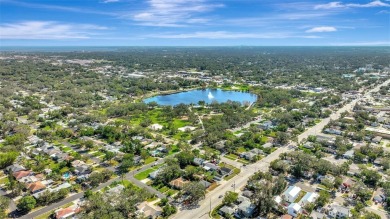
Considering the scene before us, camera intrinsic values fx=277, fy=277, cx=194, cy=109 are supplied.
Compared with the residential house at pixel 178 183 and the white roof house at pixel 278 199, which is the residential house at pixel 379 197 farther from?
the residential house at pixel 178 183

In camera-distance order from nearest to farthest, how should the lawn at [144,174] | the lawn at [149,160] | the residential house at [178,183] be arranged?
the residential house at [178,183] < the lawn at [144,174] < the lawn at [149,160]

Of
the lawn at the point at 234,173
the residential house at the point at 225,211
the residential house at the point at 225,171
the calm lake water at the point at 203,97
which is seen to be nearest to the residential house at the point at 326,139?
the lawn at the point at 234,173

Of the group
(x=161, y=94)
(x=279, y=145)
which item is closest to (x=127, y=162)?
(x=279, y=145)

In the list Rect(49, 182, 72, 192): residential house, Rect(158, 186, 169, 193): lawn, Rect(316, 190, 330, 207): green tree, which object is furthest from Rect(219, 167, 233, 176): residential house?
Rect(49, 182, 72, 192): residential house

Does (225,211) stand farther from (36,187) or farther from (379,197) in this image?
(36,187)

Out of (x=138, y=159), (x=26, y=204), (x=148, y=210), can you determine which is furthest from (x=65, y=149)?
(x=148, y=210)

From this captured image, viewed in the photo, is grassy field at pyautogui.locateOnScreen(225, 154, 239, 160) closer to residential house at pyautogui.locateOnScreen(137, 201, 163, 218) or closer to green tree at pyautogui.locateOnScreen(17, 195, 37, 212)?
residential house at pyautogui.locateOnScreen(137, 201, 163, 218)

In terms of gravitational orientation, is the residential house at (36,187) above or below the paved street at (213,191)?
above
